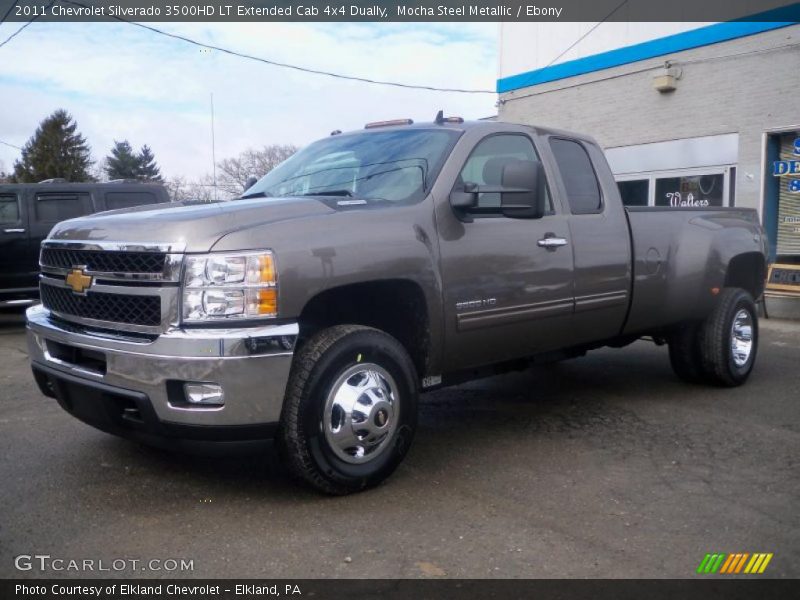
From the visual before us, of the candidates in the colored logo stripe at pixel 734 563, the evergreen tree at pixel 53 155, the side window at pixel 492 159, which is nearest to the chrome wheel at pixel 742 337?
the side window at pixel 492 159

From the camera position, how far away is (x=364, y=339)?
3951 millimetres

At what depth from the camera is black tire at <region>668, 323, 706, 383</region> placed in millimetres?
6383

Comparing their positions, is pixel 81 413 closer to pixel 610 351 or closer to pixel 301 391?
pixel 301 391

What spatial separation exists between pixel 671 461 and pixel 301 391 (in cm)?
229

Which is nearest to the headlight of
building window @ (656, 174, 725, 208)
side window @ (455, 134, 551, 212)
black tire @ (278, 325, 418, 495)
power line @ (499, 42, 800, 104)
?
black tire @ (278, 325, 418, 495)

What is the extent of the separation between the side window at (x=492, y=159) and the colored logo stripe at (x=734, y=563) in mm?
2257

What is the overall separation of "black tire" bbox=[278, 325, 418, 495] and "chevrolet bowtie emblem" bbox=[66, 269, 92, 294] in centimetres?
112

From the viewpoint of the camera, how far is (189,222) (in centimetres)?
363

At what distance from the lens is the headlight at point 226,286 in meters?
3.55

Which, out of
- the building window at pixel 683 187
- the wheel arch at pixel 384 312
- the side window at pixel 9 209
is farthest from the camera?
the building window at pixel 683 187

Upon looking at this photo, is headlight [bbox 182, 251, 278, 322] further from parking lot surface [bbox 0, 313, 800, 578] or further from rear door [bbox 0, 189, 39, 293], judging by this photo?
rear door [bbox 0, 189, 39, 293]

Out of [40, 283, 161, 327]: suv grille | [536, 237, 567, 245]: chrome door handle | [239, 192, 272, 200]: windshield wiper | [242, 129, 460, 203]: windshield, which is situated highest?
→ [242, 129, 460, 203]: windshield

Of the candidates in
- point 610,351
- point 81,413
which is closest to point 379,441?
point 81,413

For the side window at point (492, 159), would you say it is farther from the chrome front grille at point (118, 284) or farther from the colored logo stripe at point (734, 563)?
the colored logo stripe at point (734, 563)
